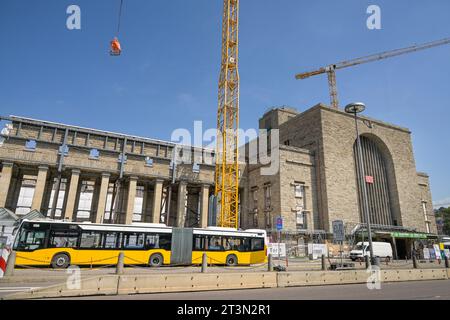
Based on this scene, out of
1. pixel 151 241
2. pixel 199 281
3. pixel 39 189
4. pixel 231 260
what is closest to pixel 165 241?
pixel 151 241

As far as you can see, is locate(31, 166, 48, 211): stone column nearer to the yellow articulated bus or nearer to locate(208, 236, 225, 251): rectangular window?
the yellow articulated bus

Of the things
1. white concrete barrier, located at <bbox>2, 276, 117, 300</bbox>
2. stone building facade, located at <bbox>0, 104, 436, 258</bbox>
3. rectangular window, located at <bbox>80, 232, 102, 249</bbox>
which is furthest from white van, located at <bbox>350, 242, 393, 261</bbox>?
white concrete barrier, located at <bbox>2, 276, 117, 300</bbox>

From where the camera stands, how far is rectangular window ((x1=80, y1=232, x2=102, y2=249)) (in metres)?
19.4

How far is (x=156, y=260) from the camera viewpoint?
2103 cm

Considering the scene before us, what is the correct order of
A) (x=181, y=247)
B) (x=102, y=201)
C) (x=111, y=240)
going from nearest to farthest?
1. (x=111, y=240)
2. (x=181, y=247)
3. (x=102, y=201)

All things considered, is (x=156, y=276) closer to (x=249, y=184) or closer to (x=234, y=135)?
(x=234, y=135)

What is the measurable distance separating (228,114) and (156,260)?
27.3m

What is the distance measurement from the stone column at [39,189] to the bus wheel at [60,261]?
57.8 ft

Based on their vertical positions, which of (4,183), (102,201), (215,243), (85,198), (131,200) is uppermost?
(85,198)

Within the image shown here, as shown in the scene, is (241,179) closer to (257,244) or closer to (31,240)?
(257,244)

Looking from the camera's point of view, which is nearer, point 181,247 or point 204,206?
point 181,247

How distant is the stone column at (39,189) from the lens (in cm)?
3300
